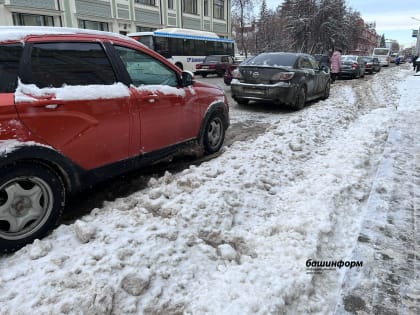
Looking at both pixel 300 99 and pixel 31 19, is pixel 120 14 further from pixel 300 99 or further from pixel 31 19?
pixel 300 99

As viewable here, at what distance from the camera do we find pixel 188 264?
8.81ft

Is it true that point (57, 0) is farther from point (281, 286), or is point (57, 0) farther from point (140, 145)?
point (281, 286)

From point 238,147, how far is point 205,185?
6.68 ft

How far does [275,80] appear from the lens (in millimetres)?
9125

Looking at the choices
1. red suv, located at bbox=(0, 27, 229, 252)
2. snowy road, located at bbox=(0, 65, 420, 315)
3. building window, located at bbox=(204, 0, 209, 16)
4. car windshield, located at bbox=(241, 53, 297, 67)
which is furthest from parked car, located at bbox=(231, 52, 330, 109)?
building window, located at bbox=(204, 0, 209, 16)

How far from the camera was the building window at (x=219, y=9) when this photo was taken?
42.8 meters

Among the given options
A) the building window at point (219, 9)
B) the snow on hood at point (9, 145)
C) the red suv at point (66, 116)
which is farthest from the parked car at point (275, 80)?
the building window at point (219, 9)

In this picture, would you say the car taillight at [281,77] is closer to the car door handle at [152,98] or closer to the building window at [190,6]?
the car door handle at [152,98]

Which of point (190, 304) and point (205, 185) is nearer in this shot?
point (190, 304)

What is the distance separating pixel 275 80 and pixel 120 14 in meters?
24.6

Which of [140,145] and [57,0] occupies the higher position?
[57,0]

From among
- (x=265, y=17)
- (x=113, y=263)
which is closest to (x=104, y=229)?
(x=113, y=263)

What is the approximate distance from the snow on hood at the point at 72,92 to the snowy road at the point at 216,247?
1092 millimetres

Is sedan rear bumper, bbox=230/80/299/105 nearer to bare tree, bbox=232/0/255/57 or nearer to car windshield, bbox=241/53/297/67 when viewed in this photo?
car windshield, bbox=241/53/297/67
